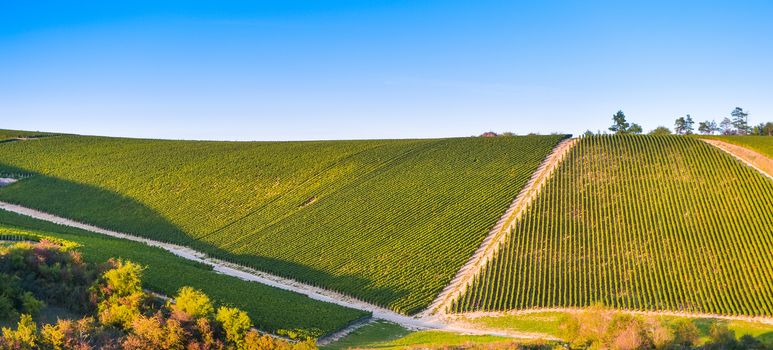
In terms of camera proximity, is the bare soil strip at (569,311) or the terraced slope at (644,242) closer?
the bare soil strip at (569,311)

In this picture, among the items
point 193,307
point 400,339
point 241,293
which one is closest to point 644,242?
point 400,339

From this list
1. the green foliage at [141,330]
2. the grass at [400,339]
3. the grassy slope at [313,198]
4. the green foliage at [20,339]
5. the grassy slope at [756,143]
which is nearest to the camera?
the green foliage at [20,339]

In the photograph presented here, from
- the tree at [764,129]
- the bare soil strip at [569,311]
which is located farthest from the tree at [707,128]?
the bare soil strip at [569,311]

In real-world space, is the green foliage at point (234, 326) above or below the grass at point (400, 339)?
above

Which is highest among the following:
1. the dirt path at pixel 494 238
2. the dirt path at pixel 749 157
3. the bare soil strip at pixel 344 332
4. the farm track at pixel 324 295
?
the dirt path at pixel 749 157

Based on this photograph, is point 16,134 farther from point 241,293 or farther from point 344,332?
point 344,332

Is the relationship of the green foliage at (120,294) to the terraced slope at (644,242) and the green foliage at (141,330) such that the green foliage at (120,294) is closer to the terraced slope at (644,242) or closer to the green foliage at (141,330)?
the green foliage at (141,330)
